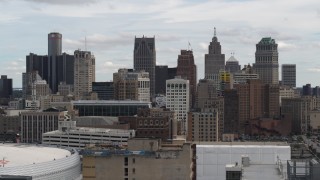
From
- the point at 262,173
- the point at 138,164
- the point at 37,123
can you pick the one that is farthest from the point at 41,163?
the point at 37,123

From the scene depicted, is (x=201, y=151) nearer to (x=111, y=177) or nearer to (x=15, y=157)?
(x=111, y=177)

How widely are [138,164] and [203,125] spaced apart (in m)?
120

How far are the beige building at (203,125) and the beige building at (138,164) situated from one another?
377 feet

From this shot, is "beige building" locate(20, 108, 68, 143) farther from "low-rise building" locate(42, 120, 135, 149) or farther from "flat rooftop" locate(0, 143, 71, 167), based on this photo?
"flat rooftop" locate(0, 143, 71, 167)

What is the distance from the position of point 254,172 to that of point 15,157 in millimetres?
60023

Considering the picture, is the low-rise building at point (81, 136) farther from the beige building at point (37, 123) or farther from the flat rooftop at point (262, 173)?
the flat rooftop at point (262, 173)

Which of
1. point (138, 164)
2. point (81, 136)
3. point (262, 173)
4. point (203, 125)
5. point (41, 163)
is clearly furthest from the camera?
point (203, 125)

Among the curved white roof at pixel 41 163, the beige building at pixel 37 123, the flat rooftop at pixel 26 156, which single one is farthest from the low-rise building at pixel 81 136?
the curved white roof at pixel 41 163

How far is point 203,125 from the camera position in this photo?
189 m

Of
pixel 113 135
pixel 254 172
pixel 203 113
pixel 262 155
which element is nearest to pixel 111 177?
pixel 262 155

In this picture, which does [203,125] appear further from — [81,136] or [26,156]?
[26,156]

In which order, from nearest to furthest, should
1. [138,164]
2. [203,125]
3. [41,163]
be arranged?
[138,164], [41,163], [203,125]

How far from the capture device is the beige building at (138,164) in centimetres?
7012

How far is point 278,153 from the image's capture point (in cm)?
7112
